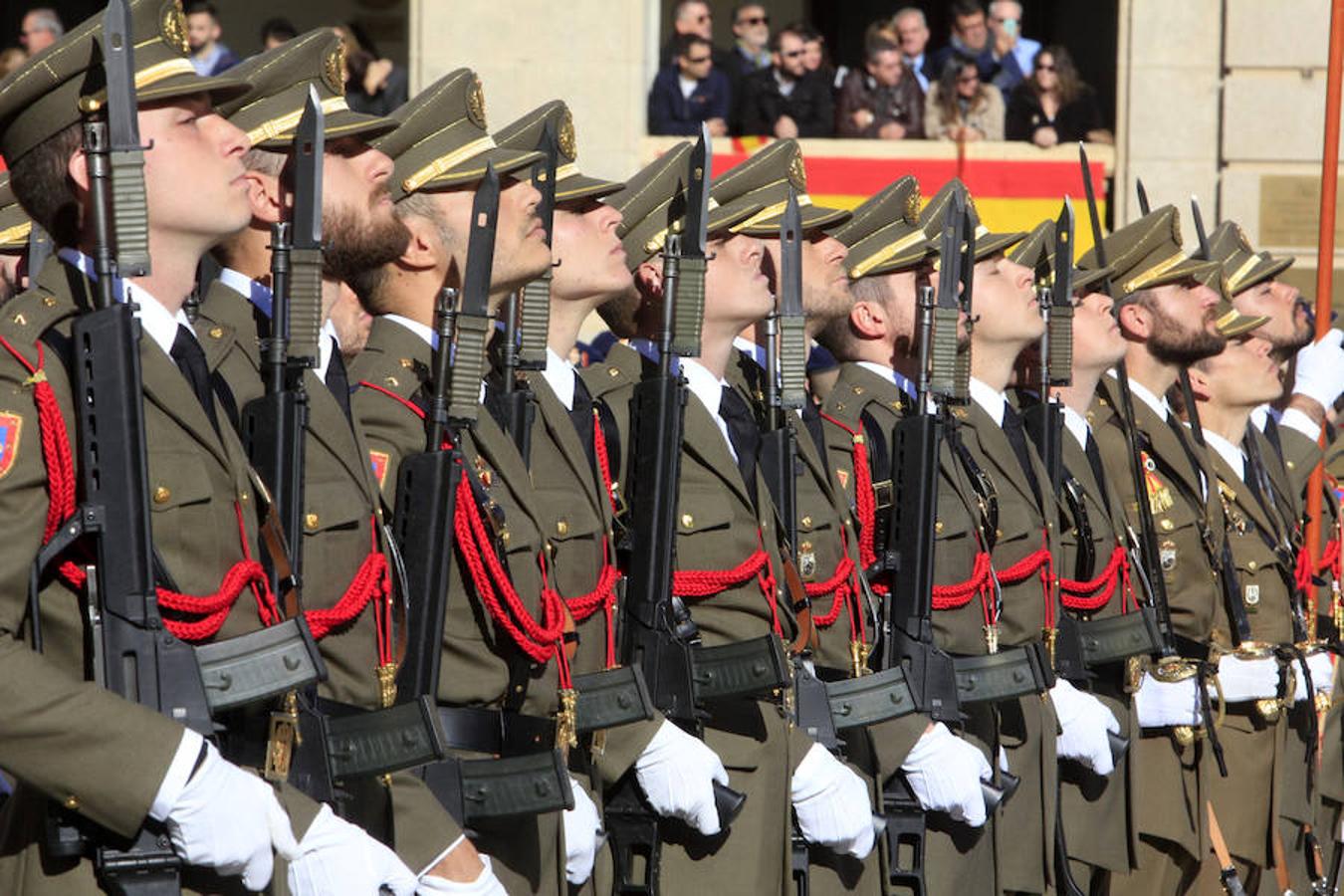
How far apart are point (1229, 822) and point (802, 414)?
2.56 meters

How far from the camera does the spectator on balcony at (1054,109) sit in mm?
12664

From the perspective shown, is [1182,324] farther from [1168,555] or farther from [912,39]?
[912,39]

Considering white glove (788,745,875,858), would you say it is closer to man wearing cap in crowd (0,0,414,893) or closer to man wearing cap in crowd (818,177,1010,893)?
man wearing cap in crowd (818,177,1010,893)

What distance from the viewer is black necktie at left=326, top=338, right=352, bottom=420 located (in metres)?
4.03

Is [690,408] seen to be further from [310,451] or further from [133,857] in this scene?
[133,857]

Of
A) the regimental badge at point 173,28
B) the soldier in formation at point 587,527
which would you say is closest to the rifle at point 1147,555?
the soldier in formation at point 587,527

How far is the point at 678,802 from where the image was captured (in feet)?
15.4

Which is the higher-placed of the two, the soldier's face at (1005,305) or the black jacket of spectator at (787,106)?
the black jacket of spectator at (787,106)

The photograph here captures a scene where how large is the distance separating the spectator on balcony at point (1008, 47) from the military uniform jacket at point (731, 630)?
27.3 ft

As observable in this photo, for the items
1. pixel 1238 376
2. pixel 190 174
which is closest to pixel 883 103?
pixel 1238 376

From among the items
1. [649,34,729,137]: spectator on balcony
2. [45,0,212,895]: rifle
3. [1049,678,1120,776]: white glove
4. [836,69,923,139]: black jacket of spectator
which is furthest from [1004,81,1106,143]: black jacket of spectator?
[45,0,212,895]: rifle

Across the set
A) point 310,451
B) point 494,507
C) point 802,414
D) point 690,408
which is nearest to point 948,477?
point 802,414

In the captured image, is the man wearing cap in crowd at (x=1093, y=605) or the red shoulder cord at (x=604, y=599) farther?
the man wearing cap in crowd at (x=1093, y=605)

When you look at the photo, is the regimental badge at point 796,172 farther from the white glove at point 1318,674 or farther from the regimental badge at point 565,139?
the white glove at point 1318,674
